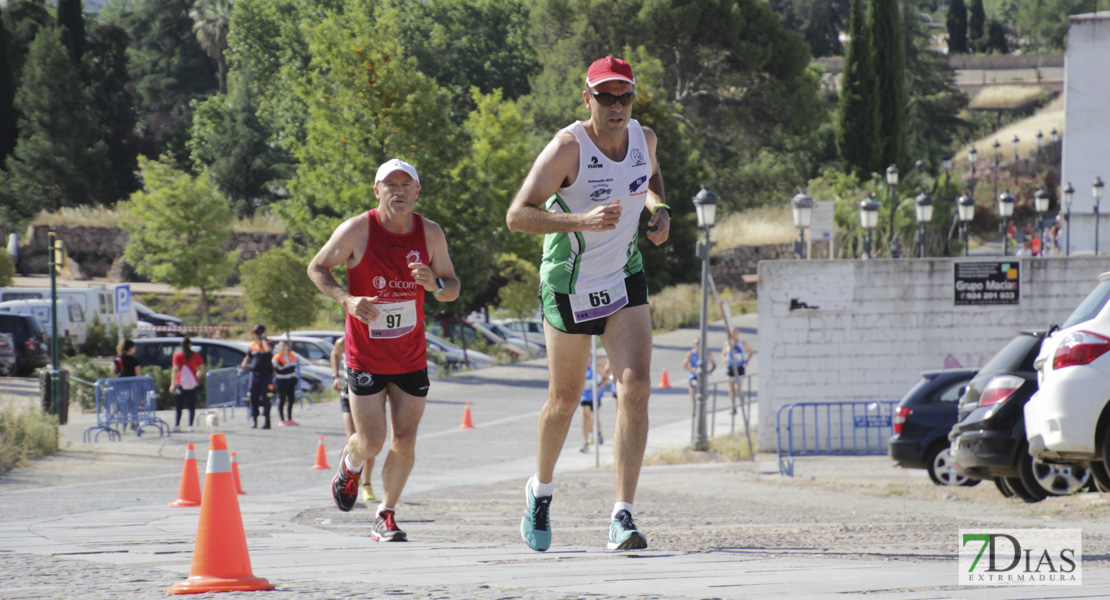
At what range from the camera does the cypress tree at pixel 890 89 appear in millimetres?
54188

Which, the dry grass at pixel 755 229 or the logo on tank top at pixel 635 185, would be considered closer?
the logo on tank top at pixel 635 185

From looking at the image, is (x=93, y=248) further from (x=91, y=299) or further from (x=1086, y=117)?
(x=1086, y=117)

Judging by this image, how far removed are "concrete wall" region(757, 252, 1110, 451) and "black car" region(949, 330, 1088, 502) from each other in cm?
970

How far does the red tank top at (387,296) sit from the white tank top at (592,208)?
5.13 ft

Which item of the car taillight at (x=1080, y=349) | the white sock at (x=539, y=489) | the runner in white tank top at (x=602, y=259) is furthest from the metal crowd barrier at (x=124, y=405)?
the runner in white tank top at (x=602, y=259)

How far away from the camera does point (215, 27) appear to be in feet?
260

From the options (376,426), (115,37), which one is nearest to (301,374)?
(376,426)

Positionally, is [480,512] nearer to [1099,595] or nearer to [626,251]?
[626,251]

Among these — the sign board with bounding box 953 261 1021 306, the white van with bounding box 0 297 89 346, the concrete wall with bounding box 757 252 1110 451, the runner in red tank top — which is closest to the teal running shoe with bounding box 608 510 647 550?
the runner in red tank top

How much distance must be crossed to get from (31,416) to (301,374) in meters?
11.0

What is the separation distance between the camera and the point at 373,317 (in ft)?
22.8

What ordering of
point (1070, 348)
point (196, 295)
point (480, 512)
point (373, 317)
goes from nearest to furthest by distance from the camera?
point (373, 317) < point (1070, 348) < point (480, 512) < point (196, 295)

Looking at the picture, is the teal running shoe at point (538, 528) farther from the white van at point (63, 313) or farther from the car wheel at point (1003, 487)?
the white van at point (63, 313)

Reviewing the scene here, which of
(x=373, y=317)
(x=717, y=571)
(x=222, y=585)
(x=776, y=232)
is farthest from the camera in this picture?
(x=776, y=232)
